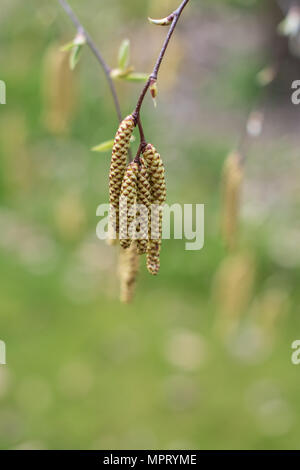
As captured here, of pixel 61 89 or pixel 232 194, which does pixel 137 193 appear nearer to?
pixel 232 194

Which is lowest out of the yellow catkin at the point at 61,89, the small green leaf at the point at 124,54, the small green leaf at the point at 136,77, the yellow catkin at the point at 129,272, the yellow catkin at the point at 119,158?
the yellow catkin at the point at 119,158

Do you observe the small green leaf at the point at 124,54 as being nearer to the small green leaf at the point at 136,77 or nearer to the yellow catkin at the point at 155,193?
the small green leaf at the point at 136,77

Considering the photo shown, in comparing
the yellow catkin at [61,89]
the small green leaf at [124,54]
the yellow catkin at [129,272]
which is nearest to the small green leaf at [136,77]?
the small green leaf at [124,54]

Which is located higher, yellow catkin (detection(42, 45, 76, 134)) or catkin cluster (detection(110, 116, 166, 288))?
yellow catkin (detection(42, 45, 76, 134))

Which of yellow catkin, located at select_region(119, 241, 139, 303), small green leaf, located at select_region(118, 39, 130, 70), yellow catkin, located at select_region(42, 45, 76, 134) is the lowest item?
yellow catkin, located at select_region(119, 241, 139, 303)

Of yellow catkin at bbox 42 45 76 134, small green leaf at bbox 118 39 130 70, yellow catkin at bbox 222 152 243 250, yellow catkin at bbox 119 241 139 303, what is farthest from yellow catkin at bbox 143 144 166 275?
yellow catkin at bbox 42 45 76 134

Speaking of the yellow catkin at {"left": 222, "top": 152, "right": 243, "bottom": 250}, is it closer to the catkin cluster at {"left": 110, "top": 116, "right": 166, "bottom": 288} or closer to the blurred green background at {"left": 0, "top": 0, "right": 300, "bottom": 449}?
the catkin cluster at {"left": 110, "top": 116, "right": 166, "bottom": 288}
